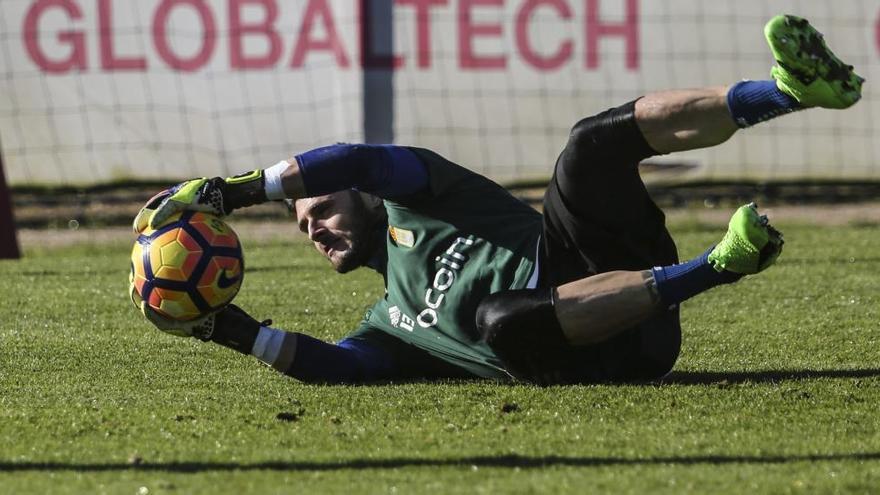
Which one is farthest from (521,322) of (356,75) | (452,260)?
(356,75)

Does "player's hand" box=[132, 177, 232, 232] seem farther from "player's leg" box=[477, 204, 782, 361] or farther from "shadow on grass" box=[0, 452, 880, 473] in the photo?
"shadow on grass" box=[0, 452, 880, 473]

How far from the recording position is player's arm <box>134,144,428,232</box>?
486cm

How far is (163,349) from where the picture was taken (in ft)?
19.2

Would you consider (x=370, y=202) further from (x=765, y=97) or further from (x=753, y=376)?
(x=765, y=97)

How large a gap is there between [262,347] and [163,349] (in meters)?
0.94

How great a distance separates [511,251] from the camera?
505cm

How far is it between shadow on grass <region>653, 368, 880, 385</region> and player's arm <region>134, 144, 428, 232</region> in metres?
1.22

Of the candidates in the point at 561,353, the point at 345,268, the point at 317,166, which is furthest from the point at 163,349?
the point at 561,353

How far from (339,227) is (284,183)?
0.61 meters

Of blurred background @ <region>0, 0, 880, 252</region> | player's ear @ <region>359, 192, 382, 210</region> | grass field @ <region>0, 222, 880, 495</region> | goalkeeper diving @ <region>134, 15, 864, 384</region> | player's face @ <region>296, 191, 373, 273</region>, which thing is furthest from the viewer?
blurred background @ <region>0, 0, 880, 252</region>

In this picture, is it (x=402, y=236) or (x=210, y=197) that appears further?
(x=402, y=236)

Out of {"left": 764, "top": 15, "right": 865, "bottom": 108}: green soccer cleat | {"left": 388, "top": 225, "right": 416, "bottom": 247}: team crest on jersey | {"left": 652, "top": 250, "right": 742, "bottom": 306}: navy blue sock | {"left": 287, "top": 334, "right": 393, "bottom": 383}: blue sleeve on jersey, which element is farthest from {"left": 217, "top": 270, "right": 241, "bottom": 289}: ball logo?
{"left": 764, "top": 15, "right": 865, "bottom": 108}: green soccer cleat

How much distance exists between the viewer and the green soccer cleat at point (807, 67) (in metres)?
4.04

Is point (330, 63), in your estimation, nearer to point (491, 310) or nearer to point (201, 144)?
point (201, 144)
